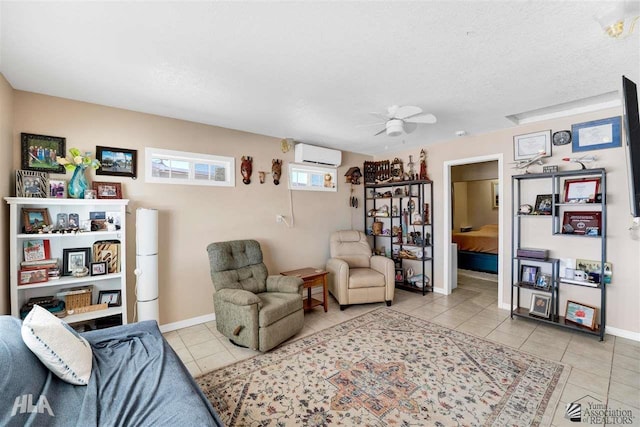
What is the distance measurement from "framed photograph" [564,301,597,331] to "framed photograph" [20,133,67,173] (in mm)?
5519

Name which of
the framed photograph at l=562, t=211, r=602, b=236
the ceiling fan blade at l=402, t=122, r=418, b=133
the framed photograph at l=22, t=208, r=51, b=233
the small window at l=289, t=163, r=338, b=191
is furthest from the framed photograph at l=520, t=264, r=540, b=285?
the framed photograph at l=22, t=208, r=51, b=233

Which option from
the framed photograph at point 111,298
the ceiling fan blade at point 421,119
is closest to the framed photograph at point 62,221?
the framed photograph at point 111,298

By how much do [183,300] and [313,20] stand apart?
10.5 ft

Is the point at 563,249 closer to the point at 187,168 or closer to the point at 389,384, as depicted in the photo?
the point at 389,384

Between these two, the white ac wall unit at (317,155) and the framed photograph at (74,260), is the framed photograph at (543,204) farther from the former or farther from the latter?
the framed photograph at (74,260)

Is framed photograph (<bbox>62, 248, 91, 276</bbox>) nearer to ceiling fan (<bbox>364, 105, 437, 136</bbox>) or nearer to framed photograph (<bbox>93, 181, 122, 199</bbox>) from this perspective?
framed photograph (<bbox>93, 181, 122, 199</bbox>)

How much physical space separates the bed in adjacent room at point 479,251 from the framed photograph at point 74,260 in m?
6.35

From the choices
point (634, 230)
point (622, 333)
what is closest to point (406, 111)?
point (634, 230)

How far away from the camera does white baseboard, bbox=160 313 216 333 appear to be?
10.5ft

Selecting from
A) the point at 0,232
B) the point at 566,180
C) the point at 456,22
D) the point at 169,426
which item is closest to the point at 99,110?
the point at 0,232

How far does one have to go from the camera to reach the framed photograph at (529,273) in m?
3.42

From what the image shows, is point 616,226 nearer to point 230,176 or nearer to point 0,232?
point 230,176

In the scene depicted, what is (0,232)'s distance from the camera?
220 cm

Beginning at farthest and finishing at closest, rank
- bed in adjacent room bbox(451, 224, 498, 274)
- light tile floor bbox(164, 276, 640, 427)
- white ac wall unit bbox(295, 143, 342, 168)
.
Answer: bed in adjacent room bbox(451, 224, 498, 274) < white ac wall unit bbox(295, 143, 342, 168) < light tile floor bbox(164, 276, 640, 427)
